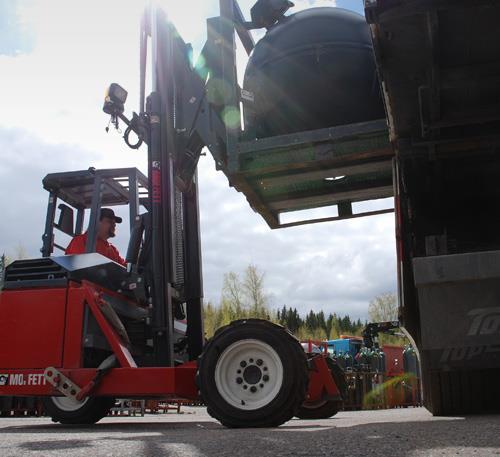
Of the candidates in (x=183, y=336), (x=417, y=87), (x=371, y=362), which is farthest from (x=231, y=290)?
(x=417, y=87)

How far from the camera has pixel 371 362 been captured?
2125 cm

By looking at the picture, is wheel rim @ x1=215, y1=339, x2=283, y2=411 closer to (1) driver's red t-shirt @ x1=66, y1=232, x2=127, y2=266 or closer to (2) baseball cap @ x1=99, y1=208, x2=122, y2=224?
(1) driver's red t-shirt @ x1=66, y1=232, x2=127, y2=266

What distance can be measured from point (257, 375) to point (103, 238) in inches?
92.4

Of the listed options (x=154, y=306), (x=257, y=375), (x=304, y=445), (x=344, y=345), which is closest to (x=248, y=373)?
(x=257, y=375)

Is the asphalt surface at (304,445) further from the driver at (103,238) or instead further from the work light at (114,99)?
the work light at (114,99)

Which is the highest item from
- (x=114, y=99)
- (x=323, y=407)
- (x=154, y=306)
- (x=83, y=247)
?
(x=114, y=99)

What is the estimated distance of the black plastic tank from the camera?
5.38 meters

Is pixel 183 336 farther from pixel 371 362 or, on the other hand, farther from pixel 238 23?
pixel 371 362

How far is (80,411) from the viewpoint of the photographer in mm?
6711

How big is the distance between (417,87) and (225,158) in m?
2.15

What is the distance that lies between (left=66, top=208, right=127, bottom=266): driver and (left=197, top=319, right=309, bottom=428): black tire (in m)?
1.93

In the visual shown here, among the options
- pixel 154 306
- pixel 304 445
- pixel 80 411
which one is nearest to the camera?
pixel 304 445

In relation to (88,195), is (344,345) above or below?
below

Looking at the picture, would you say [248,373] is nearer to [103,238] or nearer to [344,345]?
[103,238]
